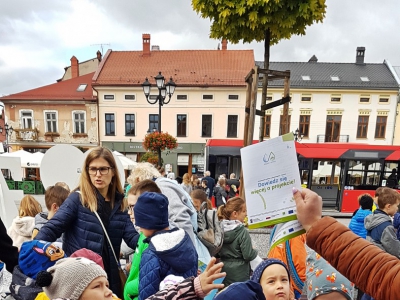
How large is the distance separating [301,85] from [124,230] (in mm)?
20905

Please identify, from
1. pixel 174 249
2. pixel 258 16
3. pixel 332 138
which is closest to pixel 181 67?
pixel 332 138

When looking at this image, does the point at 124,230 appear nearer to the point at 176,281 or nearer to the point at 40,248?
the point at 40,248

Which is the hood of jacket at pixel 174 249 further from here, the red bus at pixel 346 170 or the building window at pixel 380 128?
the building window at pixel 380 128

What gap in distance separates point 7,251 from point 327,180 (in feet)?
34.8

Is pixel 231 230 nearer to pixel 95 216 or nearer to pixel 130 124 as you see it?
pixel 95 216

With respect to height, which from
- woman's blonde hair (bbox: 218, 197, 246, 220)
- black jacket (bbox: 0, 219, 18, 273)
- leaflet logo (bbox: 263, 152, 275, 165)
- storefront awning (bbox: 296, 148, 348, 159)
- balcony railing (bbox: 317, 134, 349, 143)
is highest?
leaflet logo (bbox: 263, 152, 275, 165)

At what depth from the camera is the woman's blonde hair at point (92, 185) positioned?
1767mm

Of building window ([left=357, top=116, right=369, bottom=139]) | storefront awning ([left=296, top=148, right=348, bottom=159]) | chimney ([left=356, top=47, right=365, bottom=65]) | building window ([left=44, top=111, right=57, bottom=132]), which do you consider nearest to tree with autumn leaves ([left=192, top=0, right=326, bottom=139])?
storefront awning ([left=296, top=148, right=348, bottom=159])

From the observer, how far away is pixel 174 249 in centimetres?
136

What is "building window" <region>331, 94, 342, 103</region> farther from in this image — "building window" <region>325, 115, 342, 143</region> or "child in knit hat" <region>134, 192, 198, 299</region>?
"child in knit hat" <region>134, 192, 198, 299</region>

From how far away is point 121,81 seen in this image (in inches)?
786

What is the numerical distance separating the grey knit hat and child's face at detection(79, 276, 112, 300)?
20 millimetres

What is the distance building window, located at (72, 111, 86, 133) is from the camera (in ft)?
66.9

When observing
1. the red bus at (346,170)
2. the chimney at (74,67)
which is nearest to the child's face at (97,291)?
the red bus at (346,170)
